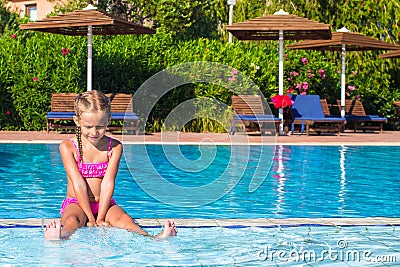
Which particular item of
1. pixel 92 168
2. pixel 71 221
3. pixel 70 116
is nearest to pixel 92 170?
pixel 92 168

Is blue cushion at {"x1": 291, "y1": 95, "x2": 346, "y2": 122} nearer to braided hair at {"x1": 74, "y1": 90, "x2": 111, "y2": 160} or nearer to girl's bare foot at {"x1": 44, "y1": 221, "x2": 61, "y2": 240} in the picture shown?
braided hair at {"x1": 74, "y1": 90, "x2": 111, "y2": 160}

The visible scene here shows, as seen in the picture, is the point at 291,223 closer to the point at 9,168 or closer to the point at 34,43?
the point at 9,168

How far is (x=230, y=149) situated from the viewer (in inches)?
608

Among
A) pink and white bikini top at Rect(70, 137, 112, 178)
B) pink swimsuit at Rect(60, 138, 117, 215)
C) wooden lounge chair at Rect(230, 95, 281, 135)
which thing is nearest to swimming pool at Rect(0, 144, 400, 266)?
pink swimsuit at Rect(60, 138, 117, 215)

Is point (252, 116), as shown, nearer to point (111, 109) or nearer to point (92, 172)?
point (111, 109)

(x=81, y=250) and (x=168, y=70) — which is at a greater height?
(x=168, y=70)

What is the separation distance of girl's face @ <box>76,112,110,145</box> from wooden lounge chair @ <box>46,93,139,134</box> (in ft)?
40.9

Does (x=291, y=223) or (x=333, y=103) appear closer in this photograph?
(x=291, y=223)

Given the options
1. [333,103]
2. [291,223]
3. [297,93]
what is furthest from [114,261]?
[333,103]

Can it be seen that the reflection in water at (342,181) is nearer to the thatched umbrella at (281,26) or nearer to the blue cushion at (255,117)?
the blue cushion at (255,117)

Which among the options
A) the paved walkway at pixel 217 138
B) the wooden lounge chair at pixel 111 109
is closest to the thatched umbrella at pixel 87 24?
the wooden lounge chair at pixel 111 109

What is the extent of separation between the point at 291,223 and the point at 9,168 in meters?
6.60

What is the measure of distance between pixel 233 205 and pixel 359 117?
13.1 meters

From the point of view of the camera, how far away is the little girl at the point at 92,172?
18.4ft
